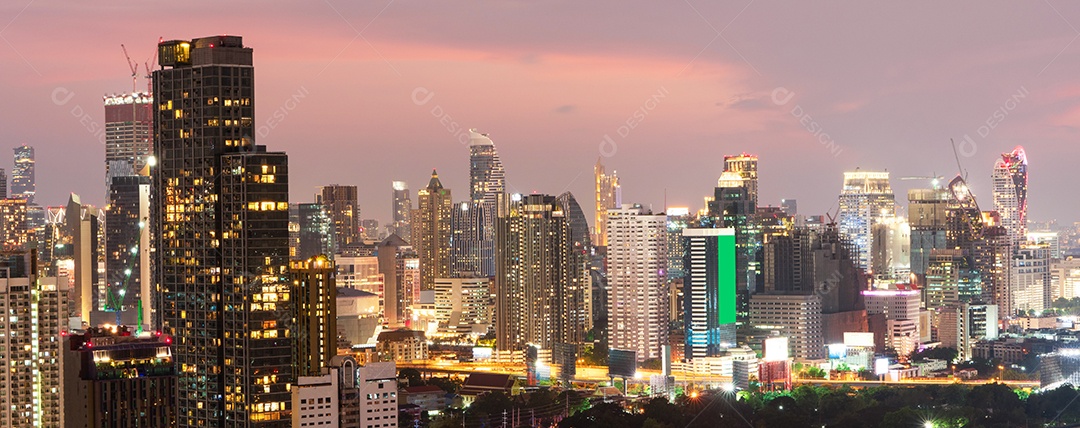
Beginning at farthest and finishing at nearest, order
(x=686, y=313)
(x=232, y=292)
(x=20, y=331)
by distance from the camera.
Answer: (x=686, y=313) → (x=20, y=331) → (x=232, y=292)

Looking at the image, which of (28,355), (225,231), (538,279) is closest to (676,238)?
(538,279)

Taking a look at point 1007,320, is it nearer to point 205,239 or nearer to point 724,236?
point 724,236

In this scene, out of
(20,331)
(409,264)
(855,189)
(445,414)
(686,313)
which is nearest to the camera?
(20,331)

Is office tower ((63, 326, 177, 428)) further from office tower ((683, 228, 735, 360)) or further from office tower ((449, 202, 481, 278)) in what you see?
office tower ((449, 202, 481, 278))

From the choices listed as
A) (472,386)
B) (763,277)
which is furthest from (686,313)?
(472,386)

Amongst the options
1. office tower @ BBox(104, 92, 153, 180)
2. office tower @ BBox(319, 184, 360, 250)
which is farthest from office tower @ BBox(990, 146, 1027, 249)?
office tower @ BBox(104, 92, 153, 180)

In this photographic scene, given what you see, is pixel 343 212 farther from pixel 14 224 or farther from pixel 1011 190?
pixel 1011 190
